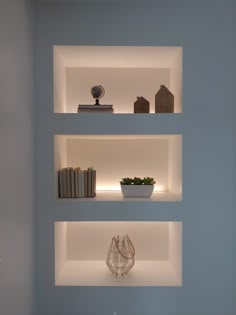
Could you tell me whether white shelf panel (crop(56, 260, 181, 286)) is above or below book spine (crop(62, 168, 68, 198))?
below

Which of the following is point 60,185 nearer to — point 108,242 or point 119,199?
point 119,199

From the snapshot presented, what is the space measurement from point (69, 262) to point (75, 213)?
599mm

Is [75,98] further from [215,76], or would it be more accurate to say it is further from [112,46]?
[215,76]

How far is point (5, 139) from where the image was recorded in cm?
135

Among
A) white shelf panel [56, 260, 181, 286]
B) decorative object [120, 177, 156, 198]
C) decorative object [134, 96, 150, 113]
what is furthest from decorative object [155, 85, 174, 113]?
white shelf panel [56, 260, 181, 286]

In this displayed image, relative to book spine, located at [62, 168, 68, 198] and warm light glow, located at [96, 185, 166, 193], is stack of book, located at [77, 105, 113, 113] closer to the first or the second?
book spine, located at [62, 168, 68, 198]

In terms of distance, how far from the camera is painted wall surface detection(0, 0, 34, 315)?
1.32 meters

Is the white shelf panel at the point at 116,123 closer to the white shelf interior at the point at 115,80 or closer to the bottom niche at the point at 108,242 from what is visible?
the white shelf interior at the point at 115,80

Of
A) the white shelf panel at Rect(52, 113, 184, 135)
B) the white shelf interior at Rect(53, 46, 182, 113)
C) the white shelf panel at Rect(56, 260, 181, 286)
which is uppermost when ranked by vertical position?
the white shelf interior at Rect(53, 46, 182, 113)

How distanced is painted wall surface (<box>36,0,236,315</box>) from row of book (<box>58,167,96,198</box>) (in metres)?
0.12

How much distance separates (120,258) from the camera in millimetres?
1985

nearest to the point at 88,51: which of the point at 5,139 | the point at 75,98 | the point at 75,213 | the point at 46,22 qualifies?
the point at 46,22

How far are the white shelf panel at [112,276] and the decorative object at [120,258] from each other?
0.15ft

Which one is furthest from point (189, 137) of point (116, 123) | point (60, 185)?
point (60, 185)
